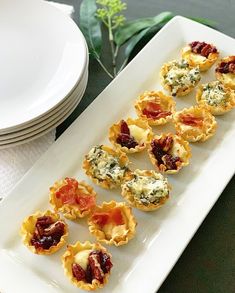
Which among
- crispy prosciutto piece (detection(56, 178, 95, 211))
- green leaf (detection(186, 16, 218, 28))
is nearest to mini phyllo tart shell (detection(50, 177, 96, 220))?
crispy prosciutto piece (detection(56, 178, 95, 211))

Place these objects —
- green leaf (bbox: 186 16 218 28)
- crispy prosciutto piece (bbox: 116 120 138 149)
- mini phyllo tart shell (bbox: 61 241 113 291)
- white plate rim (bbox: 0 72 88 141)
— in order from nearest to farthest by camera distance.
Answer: mini phyllo tart shell (bbox: 61 241 113 291) → white plate rim (bbox: 0 72 88 141) → crispy prosciutto piece (bbox: 116 120 138 149) → green leaf (bbox: 186 16 218 28)

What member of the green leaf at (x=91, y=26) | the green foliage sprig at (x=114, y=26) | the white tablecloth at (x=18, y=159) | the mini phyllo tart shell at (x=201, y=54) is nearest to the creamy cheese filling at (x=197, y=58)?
the mini phyllo tart shell at (x=201, y=54)

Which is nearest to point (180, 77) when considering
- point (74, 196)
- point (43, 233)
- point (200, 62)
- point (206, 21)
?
point (200, 62)

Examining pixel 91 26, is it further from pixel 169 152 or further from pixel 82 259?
pixel 82 259

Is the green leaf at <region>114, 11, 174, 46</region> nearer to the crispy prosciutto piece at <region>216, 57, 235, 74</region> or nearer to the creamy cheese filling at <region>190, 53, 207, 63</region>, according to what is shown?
the creamy cheese filling at <region>190, 53, 207, 63</region>

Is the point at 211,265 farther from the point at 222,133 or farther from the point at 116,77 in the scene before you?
the point at 116,77

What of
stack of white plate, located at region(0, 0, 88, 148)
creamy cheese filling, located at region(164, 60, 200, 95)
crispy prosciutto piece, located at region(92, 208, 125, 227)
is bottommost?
crispy prosciutto piece, located at region(92, 208, 125, 227)

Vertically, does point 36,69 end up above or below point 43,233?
above
